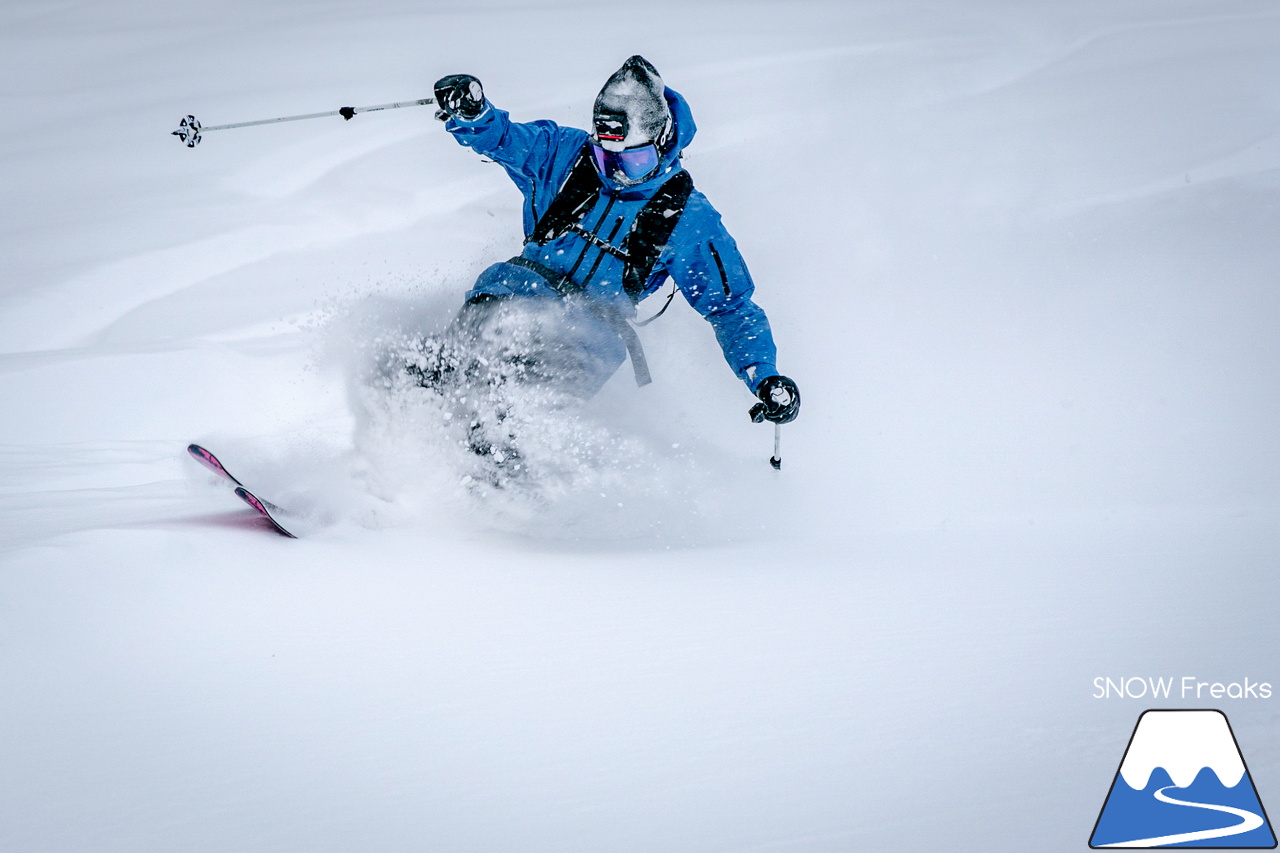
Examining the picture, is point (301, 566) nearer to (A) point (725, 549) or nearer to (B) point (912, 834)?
(A) point (725, 549)

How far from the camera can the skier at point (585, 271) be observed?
3.19m

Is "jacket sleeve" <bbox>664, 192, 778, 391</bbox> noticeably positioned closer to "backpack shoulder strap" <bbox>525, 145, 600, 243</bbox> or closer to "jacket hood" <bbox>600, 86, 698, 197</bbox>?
"jacket hood" <bbox>600, 86, 698, 197</bbox>

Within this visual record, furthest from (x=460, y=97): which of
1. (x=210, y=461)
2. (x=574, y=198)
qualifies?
(x=210, y=461)

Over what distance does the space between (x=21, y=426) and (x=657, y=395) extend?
303 cm

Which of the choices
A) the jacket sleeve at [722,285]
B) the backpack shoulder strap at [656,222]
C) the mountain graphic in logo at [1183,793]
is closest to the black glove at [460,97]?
the backpack shoulder strap at [656,222]

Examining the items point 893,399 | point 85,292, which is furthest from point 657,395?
point 85,292

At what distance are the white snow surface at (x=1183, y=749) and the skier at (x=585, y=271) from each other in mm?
1611

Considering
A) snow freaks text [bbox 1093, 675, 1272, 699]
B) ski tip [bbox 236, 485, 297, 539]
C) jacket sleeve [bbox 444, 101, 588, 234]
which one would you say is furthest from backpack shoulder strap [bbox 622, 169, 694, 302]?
snow freaks text [bbox 1093, 675, 1272, 699]

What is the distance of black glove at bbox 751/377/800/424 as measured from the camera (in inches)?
124

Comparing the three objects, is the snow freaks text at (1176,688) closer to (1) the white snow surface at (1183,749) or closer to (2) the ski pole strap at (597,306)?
(1) the white snow surface at (1183,749)

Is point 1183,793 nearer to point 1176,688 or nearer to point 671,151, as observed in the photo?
point 1176,688

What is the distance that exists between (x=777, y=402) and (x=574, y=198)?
1.08 m

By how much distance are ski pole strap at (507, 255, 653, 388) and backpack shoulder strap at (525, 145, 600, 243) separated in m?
0.14

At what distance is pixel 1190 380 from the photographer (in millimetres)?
4492
